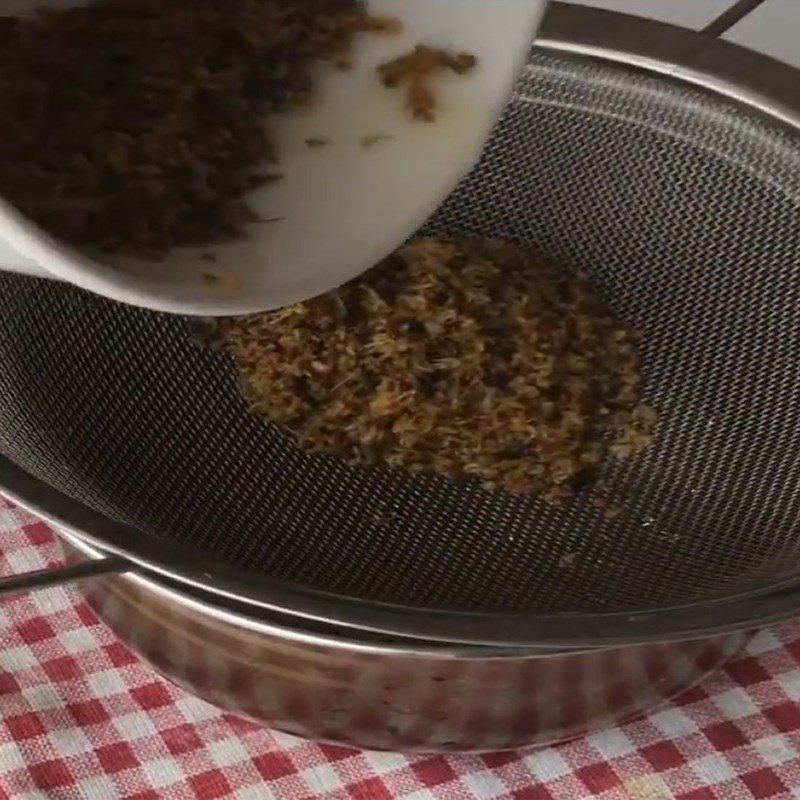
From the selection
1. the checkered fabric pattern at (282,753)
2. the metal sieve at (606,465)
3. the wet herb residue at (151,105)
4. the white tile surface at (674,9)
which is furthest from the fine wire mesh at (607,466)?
the white tile surface at (674,9)

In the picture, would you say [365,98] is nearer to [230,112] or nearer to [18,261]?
[230,112]

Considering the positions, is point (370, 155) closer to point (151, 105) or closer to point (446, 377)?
point (151, 105)

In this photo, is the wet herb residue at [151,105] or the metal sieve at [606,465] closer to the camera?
the wet herb residue at [151,105]

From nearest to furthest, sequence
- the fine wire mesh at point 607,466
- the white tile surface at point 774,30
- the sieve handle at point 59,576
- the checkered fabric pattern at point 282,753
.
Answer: the sieve handle at point 59,576
the checkered fabric pattern at point 282,753
the fine wire mesh at point 607,466
the white tile surface at point 774,30

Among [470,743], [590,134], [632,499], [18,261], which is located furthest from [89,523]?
[590,134]

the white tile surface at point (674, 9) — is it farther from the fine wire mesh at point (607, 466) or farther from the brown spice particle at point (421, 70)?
the brown spice particle at point (421, 70)

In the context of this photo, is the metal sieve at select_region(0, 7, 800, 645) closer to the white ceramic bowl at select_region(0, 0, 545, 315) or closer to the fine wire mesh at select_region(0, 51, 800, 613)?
the fine wire mesh at select_region(0, 51, 800, 613)

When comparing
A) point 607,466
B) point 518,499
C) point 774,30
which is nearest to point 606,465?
point 607,466
